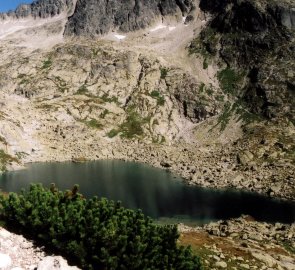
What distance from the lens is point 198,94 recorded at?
19625cm

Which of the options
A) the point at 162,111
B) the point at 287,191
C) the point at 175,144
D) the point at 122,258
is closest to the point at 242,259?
the point at 122,258

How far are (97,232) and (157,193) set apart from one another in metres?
70.4

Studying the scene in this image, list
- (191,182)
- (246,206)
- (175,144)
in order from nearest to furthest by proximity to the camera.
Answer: (246,206) → (191,182) → (175,144)

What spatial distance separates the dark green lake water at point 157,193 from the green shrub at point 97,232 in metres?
45.4

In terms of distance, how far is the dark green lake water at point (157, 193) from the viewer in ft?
257

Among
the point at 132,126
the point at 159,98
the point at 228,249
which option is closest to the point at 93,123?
the point at 132,126

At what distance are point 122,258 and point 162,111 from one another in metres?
168

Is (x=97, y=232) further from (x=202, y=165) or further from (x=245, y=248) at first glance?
(x=202, y=165)

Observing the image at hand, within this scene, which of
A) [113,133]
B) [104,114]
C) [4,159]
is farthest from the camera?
[104,114]

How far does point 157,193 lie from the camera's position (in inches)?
3701

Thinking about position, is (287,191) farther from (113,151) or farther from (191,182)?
(113,151)

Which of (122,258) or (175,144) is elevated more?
(122,258)

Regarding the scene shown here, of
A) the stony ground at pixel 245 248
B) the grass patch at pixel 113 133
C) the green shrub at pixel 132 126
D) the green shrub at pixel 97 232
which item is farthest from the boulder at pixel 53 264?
the grass patch at pixel 113 133

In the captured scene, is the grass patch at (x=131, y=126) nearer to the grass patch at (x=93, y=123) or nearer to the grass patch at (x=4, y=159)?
the grass patch at (x=93, y=123)
